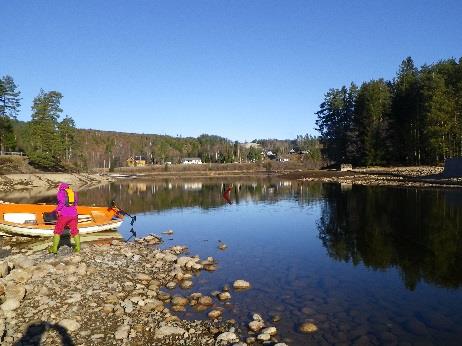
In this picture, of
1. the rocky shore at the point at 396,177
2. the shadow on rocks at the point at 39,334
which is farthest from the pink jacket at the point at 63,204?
the rocky shore at the point at 396,177

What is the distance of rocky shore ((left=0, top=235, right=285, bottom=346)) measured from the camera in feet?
31.1

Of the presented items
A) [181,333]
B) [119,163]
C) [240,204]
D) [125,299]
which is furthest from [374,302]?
[119,163]

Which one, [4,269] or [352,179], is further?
[352,179]

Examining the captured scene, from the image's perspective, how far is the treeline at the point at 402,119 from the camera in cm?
6712

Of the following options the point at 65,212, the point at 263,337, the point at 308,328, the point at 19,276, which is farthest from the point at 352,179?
the point at 19,276

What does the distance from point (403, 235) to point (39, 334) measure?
19.7 meters

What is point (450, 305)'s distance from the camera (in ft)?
39.5

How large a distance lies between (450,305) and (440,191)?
36816mm

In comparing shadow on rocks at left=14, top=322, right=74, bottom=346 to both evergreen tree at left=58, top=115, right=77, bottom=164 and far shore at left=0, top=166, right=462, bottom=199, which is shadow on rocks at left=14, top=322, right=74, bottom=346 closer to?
far shore at left=0, top=166, right=462, bottom=199

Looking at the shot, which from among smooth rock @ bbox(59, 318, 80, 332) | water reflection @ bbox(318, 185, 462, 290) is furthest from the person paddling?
water reflection @ bbox(318, 185, 462, 290)

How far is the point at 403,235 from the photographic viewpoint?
22.5 meters

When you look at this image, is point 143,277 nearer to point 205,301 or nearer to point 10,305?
point 205,301

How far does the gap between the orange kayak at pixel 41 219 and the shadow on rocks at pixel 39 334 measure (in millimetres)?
12964

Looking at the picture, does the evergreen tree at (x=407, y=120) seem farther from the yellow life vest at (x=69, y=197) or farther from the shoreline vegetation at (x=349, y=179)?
the yellow life vest at (x=69, y=197)
